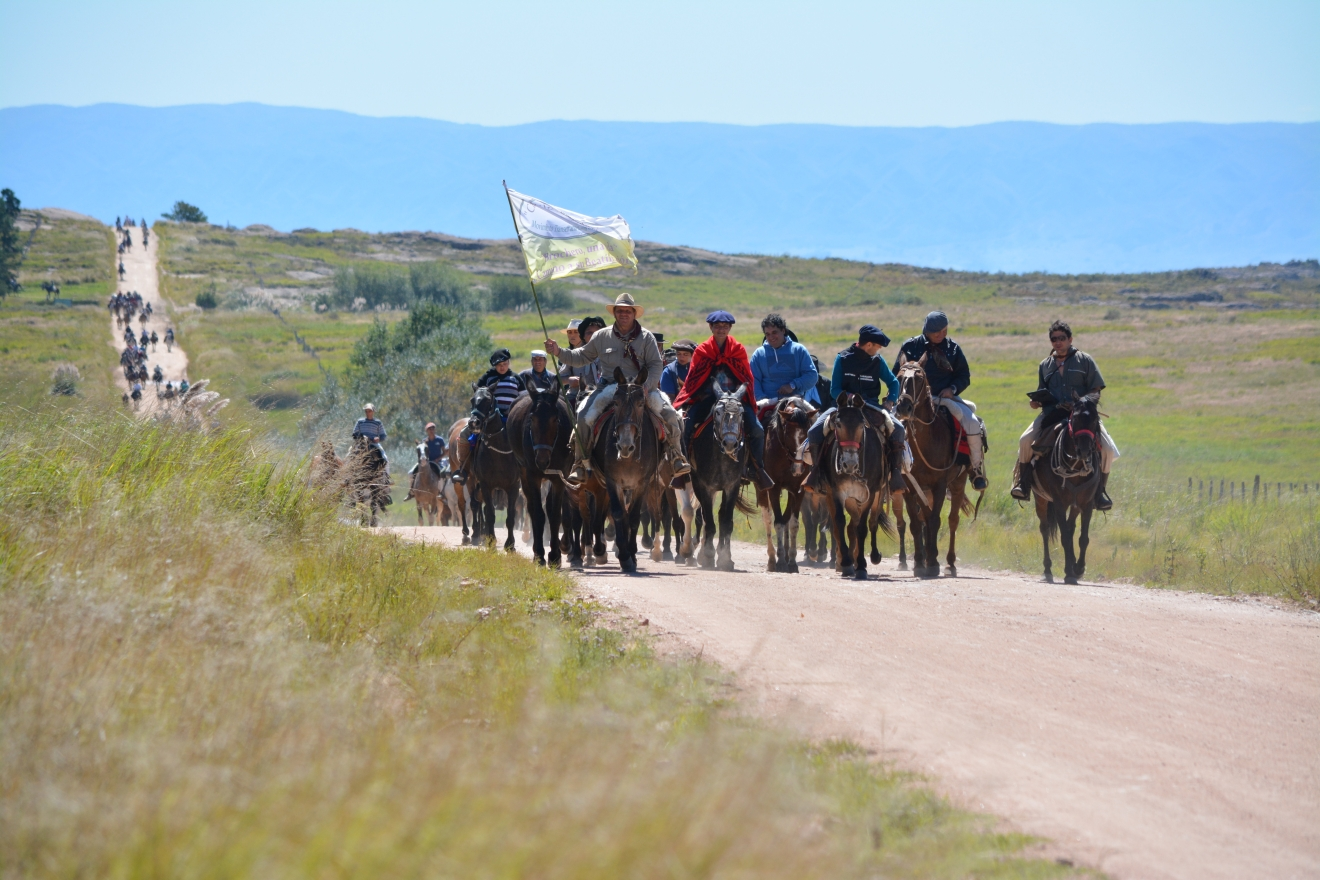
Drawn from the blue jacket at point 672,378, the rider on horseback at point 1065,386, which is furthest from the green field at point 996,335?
the blue jacket at point 672,378

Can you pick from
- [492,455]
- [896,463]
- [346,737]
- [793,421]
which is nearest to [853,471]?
[896,463]

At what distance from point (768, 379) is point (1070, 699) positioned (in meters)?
9.96

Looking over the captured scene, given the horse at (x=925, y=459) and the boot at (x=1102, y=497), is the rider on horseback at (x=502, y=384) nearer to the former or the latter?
the horse at (x=925, y=459)

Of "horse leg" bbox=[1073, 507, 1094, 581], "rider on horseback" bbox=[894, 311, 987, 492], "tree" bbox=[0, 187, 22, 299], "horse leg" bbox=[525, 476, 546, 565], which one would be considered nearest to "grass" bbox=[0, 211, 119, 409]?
"tree" bbox=[0, 187, 22, 299]

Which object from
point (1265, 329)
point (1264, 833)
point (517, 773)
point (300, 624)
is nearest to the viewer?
point (517, 773)

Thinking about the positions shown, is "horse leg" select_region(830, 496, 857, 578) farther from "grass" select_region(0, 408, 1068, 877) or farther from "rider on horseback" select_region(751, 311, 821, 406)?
"grass" select_region(0, 408, 1068, 877)

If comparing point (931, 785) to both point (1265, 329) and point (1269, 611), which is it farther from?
point (1265, 329)

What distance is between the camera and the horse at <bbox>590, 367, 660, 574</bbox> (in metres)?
14.2

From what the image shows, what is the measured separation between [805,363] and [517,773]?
44.5ft

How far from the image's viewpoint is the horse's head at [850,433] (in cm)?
1460

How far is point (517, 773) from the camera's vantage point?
4332mm

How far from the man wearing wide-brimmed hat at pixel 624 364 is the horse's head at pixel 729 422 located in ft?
1.84

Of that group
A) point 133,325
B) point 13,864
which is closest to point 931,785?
point 13,864

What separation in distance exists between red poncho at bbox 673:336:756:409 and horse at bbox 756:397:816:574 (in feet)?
2.29
